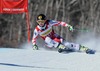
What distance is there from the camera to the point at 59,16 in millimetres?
24203

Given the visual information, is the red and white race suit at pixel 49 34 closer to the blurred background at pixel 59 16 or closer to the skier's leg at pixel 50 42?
the skier's leg at pixel 50 42

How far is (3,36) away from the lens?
24.0 m

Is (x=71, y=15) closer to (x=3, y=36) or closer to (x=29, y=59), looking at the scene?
(x=3, y=36)

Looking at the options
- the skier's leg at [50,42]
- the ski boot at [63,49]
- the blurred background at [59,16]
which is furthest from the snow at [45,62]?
the blurred background at [59,16]

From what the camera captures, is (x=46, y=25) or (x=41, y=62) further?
(x=46, y=25)

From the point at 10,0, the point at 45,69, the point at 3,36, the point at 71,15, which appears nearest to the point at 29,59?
the point at 45,69

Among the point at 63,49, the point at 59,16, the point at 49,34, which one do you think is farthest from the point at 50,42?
the point at 59,16

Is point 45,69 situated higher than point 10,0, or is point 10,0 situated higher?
point 10,0

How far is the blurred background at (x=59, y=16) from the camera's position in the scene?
75.3 feet

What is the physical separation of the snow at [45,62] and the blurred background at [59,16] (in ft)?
39.9

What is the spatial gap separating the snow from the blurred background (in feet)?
39.9

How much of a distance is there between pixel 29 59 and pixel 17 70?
4.75ft

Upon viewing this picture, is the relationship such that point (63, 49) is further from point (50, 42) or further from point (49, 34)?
point (49, 34)

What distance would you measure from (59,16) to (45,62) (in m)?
15.6
